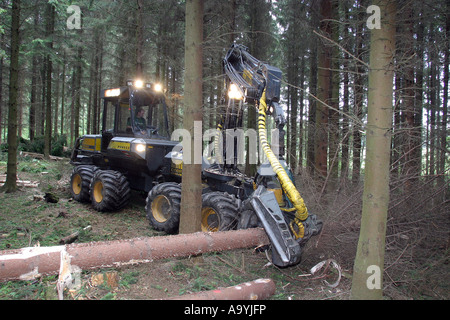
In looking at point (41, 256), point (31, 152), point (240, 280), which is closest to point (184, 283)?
point (240, 280)

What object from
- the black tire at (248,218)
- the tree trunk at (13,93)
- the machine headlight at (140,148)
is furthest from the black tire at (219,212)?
the tree trunk at (13,93)

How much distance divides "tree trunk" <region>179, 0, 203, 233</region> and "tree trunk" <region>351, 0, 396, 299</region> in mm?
2557

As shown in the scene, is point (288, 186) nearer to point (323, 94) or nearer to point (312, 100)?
point (323, 94)

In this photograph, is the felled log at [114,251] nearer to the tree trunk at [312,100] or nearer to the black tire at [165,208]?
the black tire at [165,208]

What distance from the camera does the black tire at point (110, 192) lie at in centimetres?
883

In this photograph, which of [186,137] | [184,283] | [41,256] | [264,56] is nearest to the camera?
[41,256]

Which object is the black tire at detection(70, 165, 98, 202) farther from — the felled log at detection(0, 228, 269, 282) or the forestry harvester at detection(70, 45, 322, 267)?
the felled log at detection(0, 228, 269, 282)

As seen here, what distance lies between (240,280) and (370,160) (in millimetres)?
2520

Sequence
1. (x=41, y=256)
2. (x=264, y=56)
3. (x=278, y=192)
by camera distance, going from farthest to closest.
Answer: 1. (x=264, y=56)
2. (x=278, y=192)
3. (x=41, y=256)

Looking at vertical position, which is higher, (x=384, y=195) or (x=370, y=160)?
(x=370, y=160)

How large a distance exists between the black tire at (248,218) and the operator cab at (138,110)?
4772 millimetres

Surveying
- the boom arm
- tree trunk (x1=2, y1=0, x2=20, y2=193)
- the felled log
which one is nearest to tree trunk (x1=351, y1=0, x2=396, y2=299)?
the boom arm

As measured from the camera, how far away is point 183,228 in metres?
5.22
